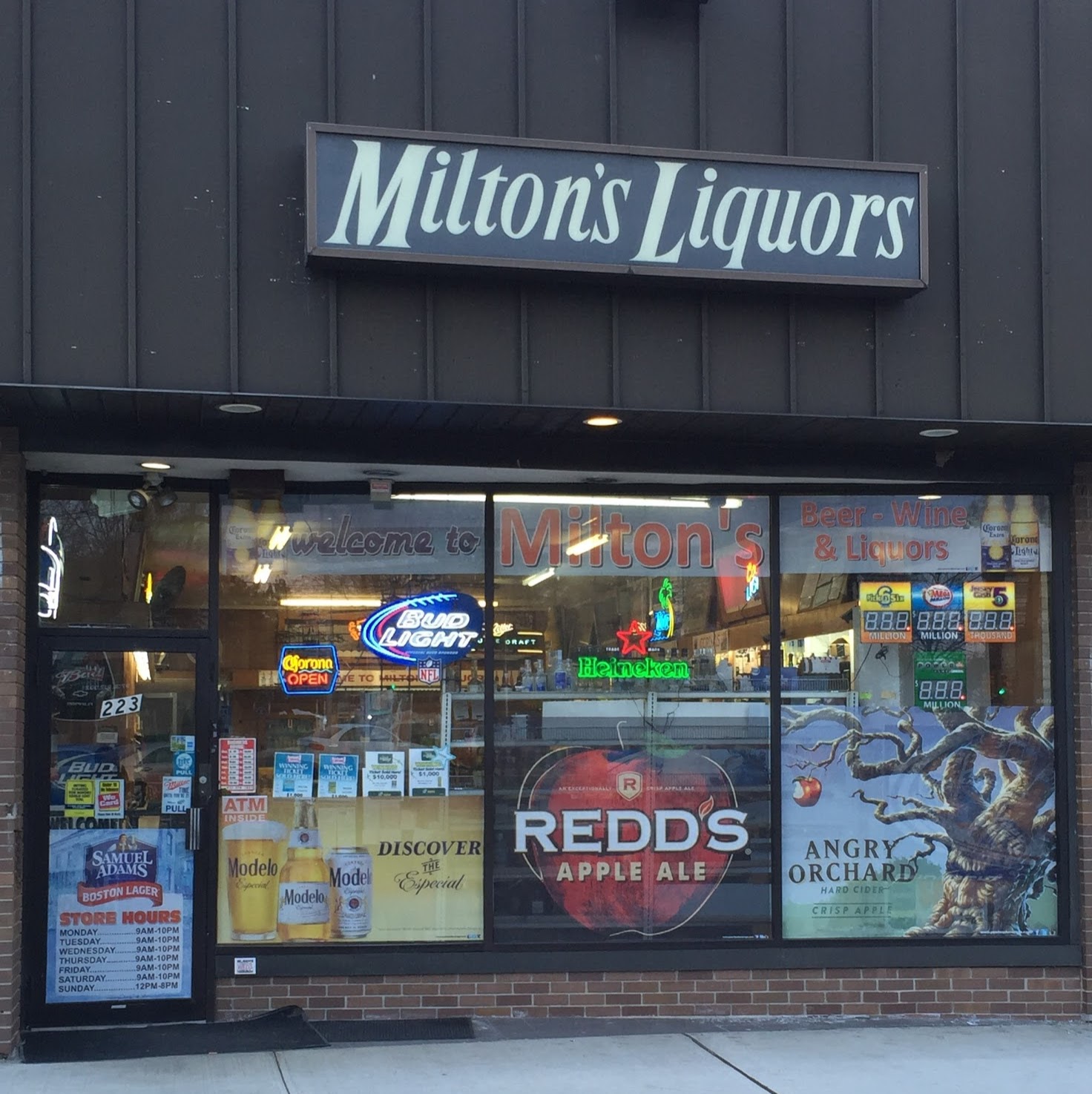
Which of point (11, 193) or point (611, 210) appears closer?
point (11, 193)

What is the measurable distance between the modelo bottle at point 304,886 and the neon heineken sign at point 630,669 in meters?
1.82

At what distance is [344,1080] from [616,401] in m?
3.69

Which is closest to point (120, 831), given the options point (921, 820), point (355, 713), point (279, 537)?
point (355, 713)

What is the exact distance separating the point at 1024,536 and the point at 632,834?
9.92 ft

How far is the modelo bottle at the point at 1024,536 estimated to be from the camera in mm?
8781

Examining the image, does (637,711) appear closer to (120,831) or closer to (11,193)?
(120,831)

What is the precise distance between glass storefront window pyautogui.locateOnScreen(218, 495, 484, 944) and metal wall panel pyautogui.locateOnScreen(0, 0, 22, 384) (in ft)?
6.27

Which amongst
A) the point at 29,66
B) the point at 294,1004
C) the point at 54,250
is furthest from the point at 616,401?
the point at 294,1004

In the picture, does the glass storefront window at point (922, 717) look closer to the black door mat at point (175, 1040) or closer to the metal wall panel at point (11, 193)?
the black door mat at point (175, 1040)

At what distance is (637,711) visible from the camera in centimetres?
865

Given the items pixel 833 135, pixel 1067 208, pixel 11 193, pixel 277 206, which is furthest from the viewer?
pixel 1067 208

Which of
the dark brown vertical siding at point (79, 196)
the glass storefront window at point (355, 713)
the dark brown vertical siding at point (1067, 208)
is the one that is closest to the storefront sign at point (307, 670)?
the glass storefront window at point (355, 713)

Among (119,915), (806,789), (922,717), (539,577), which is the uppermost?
(539,577)

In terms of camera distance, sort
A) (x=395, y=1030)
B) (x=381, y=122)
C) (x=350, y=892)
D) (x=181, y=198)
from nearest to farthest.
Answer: (x=181, y=198)
(x=381, y=122)
(x=395, y=1030)
(x=350, y=892)
